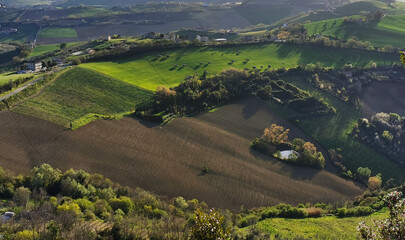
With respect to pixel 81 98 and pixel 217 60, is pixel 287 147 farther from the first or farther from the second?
pixel 81 98

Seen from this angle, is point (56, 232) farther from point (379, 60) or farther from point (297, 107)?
point (379, 60)

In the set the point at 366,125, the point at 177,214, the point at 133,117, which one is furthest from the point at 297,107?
the point at 177,214

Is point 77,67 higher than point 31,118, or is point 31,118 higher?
point 77,67

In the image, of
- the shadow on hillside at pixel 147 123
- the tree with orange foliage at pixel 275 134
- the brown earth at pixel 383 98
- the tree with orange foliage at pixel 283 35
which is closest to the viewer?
the shadow on hillside at pixel 147 123

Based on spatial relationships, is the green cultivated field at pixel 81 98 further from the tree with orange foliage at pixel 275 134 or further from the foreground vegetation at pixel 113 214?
the tree with orange foliage at pixel 275 134

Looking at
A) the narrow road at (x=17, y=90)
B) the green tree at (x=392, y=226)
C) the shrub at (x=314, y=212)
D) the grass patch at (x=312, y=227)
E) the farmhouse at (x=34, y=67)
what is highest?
the green tree at (x=392, y=226)

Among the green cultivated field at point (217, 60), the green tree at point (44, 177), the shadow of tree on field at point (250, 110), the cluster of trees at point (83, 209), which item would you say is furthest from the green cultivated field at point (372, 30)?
the green tree at point (44, 177)

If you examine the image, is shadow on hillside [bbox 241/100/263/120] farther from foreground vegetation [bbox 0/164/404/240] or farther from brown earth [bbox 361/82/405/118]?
foreground vegetation [bbox 0/164/404/240]
